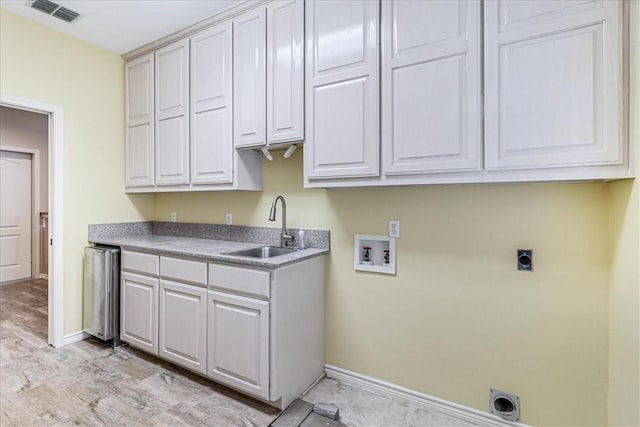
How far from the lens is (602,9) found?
1.33 m

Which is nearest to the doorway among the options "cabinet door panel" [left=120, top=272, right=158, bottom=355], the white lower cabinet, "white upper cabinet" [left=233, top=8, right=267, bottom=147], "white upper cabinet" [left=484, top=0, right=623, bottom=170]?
"cabinet door panel" [left=120, top=272, right=158, bottom=355]

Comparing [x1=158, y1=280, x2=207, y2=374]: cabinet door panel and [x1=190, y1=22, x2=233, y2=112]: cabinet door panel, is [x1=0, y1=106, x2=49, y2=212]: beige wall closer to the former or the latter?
[x1=190, y1=22, x2=233, y2=112]: cabinet door panel

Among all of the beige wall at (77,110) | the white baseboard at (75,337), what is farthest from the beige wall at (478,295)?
the white baseboard at (75,337)

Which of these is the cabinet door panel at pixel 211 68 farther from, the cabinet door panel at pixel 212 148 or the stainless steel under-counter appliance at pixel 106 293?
the stainless steel under-counter appliance at pixel 106 293

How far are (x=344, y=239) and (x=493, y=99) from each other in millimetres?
1260

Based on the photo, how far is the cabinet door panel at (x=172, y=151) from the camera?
2.75m

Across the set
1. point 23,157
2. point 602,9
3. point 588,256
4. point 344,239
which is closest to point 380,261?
point 344,239

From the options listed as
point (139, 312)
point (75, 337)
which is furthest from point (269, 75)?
point (75, 337)

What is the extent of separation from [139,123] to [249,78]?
4.71 feet

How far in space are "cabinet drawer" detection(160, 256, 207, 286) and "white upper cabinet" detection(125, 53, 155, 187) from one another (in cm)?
100

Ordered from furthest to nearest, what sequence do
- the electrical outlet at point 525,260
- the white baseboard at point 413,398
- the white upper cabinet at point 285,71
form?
1. the white upper cabinet at point 285,71
2. the white baseboard at point 413,398
3. the electrical outlet at point 525,260

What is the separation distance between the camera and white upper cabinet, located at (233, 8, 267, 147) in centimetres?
228

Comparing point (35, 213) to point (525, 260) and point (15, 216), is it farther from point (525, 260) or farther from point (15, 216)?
point (525, 260)

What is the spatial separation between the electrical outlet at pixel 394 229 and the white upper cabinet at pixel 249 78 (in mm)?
1062
